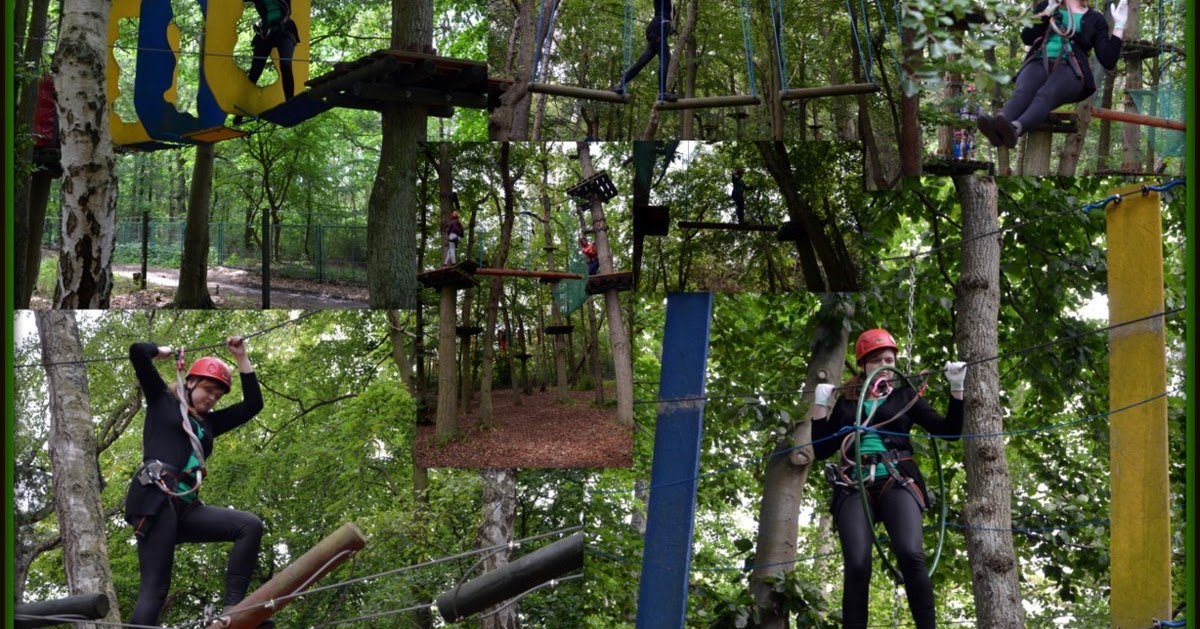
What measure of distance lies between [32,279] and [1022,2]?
7875mm

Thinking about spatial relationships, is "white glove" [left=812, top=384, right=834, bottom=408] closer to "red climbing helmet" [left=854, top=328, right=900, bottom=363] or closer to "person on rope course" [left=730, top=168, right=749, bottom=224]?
"red climbing helmet" [left=854, top=328, right=900, bottom=363]

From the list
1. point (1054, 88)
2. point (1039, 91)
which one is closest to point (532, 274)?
point (1039, 91)

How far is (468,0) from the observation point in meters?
13.7

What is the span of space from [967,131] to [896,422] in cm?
421

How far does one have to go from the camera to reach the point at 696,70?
15109 mm

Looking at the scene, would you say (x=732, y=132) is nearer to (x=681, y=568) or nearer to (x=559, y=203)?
(x=559, y=203)

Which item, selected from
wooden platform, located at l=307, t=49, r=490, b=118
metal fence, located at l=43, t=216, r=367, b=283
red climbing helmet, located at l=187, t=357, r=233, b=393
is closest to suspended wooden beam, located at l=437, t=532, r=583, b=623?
red climbing helmet, located at l=187, t=357, r=233, b=393

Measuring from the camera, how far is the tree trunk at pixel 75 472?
11.0 metres

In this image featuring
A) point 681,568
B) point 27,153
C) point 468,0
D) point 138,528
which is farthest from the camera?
point 468,0

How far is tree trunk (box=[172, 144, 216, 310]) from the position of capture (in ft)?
37.7

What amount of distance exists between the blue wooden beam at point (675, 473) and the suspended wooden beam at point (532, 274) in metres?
1.18

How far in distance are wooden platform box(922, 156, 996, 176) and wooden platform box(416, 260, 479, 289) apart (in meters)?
3.57

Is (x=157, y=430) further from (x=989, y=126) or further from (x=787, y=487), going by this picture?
(x=989, y=126)

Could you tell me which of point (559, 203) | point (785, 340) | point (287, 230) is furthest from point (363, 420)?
point (785, 340)
